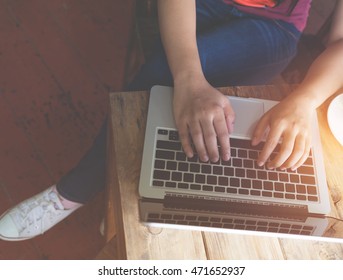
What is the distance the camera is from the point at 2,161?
4.26 ft

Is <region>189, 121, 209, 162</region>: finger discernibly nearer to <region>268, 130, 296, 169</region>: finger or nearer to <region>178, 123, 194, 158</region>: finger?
<region>178, 123, 194, 158</region>: finger

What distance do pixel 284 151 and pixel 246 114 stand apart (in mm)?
115

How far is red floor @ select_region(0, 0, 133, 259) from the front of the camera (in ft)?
4.10

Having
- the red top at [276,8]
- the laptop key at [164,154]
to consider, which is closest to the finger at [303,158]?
the laptop key at [164,154]

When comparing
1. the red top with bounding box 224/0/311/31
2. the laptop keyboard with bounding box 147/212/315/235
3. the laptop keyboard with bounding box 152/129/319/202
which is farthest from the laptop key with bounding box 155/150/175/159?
the red top with bounding box 224/0/311/31

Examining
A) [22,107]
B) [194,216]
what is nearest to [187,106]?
[194,216]

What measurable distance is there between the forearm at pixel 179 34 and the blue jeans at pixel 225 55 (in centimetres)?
6

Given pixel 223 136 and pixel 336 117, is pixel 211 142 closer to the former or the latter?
pixel 223 136

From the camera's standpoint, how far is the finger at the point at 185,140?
2.39 feet

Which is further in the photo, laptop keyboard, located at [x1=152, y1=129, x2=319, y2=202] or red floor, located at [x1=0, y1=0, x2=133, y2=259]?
red floor, located at [x1=0, y1=0, x2=133, y2=259]

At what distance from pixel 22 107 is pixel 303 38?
3.37 feet

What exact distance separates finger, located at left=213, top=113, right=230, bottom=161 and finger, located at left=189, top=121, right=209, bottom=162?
Result: 0.03 m
